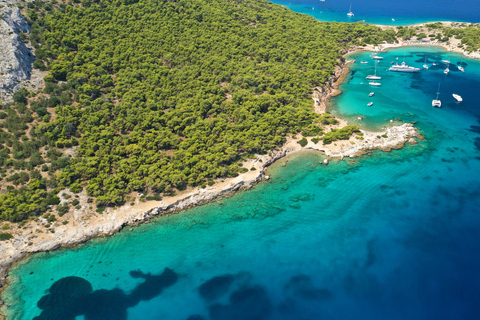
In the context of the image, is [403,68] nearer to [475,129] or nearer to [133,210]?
[475,129]

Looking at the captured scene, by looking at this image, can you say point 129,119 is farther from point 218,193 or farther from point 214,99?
point 218,193

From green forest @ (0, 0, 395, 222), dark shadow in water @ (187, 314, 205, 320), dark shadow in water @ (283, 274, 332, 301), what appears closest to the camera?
dark shadow in water @ (187, 314, 205, 320)

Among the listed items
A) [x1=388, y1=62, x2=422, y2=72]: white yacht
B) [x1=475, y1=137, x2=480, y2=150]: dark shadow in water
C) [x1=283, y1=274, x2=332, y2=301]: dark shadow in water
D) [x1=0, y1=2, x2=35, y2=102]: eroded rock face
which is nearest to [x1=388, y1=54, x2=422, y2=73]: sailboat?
[x1=388, y1=62, x2=422, y2=72]: white yacht

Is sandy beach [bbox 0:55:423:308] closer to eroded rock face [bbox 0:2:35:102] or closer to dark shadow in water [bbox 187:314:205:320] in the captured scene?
dark shadow in water [bbox 187:314:205:320]

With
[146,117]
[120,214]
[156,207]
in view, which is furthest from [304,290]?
[146,117]

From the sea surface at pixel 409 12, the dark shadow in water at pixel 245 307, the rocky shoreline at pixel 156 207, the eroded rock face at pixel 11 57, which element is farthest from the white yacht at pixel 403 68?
the eroded rock face at pixel 11 57

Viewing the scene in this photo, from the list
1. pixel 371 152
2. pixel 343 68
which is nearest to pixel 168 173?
pixel 371 152
